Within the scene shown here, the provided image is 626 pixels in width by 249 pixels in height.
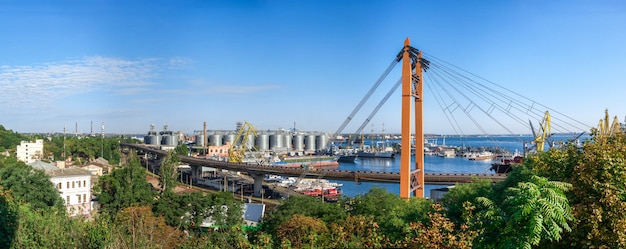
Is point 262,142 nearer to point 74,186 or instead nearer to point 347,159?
point 347,159

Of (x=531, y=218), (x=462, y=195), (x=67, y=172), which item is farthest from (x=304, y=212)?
(x=67, y=172)

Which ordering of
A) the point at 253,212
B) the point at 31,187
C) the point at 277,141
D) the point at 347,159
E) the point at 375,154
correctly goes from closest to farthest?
the point at 31,187, the point at 253,212, the point at 347,159, the point at 375,154, the point at 277,141

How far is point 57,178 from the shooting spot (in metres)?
12.4

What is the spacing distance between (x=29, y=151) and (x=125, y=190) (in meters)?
19.6

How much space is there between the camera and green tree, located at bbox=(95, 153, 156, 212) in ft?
34.5

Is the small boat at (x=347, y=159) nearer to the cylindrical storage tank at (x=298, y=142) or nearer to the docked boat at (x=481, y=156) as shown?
the docked boat at (x=481, y=156)

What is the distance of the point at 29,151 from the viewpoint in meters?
26.5

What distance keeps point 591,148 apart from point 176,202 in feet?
24.8

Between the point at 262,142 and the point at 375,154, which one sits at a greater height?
the point at 262,142

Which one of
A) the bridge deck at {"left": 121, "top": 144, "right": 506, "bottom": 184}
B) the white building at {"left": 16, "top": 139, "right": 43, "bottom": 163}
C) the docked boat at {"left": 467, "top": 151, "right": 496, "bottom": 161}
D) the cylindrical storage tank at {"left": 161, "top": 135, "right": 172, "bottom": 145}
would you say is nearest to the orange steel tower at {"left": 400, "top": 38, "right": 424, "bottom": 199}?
the bridge deck at {"left": 121, "top": 144, "right": 506, "bottom": 184}

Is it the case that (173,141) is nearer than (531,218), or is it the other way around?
(531,218)

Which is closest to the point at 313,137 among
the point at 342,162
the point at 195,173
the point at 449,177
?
the point at 342,162

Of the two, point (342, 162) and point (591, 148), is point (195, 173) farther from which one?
point (591, 148)

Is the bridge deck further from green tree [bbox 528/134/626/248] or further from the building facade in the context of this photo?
green tree [bbox 528/134/626/248]
